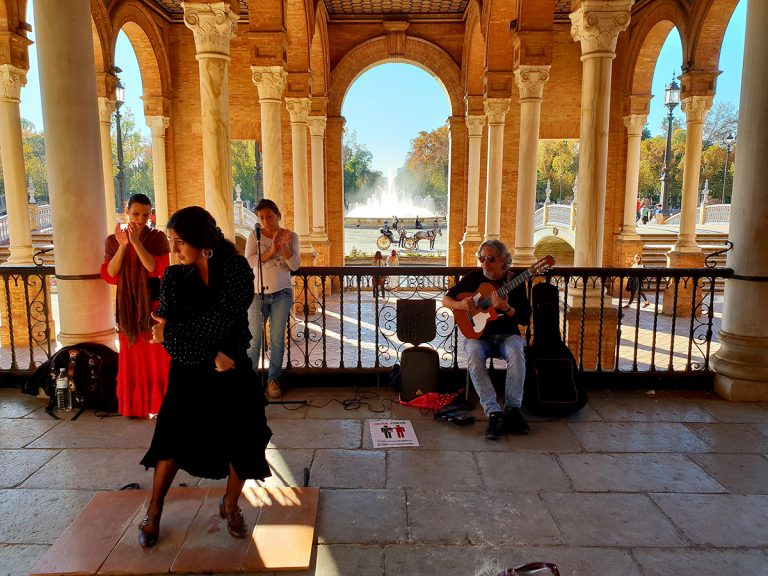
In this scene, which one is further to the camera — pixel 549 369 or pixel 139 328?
pixel 549 369

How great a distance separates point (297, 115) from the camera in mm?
13406

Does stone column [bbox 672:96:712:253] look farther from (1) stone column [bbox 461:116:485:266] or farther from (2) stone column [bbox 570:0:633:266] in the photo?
(2) stone column [bbox 570:0:633:266]

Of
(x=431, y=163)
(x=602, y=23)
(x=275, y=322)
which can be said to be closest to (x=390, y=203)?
(x=431, y=163)

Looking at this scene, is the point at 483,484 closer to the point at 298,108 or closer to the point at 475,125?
the point at 298,108

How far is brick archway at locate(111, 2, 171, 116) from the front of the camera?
50.6 ft

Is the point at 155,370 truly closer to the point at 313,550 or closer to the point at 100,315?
the point at 100,315

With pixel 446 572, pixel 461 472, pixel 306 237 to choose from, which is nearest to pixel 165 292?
pixel 446 572

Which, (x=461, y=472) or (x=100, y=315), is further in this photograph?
(x=100, y=315)

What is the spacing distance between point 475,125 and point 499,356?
12634mm

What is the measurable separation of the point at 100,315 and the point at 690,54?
553 inches

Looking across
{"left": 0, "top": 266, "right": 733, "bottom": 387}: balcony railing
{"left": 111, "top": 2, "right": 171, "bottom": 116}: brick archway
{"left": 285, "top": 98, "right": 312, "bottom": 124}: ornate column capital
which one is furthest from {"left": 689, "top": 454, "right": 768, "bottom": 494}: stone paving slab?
{"left": 111, "top": 2, "right": 171, "bottom": 116}: brick archway

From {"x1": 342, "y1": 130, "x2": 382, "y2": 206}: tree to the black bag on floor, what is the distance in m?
62.0

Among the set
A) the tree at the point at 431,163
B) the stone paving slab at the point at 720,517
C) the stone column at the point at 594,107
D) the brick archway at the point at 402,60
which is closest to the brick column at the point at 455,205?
the brick archway at the point at 402,60

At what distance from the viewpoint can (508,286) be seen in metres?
4.51
